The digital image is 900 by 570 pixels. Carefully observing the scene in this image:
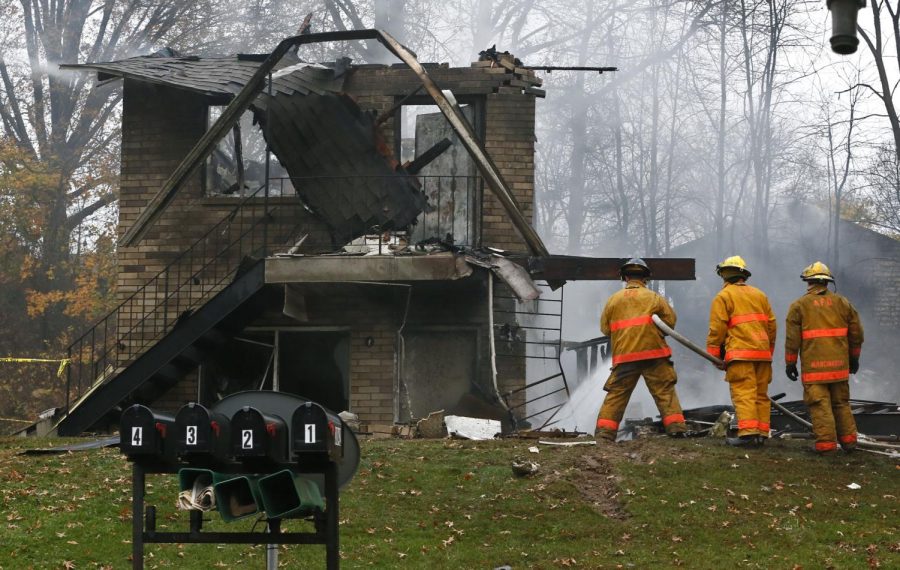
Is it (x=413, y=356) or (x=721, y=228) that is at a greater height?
(x=721, y=228)

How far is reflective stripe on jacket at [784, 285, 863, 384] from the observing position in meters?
11.3

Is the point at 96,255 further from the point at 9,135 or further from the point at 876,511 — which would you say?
the point at 876,511

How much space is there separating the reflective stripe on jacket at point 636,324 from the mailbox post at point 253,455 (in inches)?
250

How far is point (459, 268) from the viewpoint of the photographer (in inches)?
571

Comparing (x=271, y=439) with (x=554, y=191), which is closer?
(x=271, y=439)

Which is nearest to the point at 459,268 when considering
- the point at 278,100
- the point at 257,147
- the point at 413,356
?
the point at 413,356

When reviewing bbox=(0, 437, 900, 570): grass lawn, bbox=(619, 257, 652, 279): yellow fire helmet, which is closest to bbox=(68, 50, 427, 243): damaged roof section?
bbox=(619, 257, 652, 279): yellow fire helmet

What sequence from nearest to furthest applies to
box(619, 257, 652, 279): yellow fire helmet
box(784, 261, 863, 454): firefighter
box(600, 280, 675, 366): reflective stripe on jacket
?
1. box(784, 261, 863, 454): firefighter
2. box(600, 280, 675, 366): reflective stripe on jacket
3. box(619, 257, 652, 279): yellow fire helmet

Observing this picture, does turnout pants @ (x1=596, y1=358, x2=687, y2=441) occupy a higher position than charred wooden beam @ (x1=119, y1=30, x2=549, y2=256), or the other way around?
charred wooden beam @ (x1=119, y1=30, x2=549, y2=256)

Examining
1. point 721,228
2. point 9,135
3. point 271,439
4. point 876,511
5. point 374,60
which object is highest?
point 374,60

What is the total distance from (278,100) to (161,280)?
3072 mm

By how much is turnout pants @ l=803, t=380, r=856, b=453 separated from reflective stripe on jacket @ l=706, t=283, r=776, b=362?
0.56 meters

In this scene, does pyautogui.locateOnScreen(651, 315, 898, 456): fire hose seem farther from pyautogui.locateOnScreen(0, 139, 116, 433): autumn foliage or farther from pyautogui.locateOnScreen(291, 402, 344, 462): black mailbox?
pyautogui.locateOnScreen(0, 139, 116, 433): autumn foliage

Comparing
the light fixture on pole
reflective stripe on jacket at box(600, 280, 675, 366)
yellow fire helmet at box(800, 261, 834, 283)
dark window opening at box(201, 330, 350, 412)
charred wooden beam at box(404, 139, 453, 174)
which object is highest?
charred wooden beam at box(404, 139, 453, 174)
